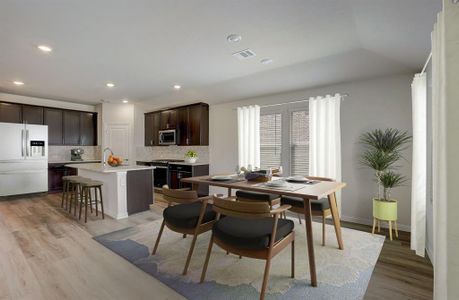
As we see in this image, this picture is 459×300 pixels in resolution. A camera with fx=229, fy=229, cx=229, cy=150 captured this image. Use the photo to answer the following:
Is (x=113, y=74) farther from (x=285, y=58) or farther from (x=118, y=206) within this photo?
(x=285, y=58)

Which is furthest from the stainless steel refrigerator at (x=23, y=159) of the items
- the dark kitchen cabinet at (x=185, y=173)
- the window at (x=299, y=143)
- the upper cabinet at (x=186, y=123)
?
the window at (x=299, y=143)

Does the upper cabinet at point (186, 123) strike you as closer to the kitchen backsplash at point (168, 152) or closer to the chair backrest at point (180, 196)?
the kitchen backsplash at point (168, 152)

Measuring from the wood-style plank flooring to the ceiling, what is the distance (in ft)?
7.48

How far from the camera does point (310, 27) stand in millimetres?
2363

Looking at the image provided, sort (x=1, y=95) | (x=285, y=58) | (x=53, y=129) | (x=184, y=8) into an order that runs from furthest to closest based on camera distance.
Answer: (x=53, y=129)
(x=1, y=95)
(x=285, y=58)
(x=184, y=8)

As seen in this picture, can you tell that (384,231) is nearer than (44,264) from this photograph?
No

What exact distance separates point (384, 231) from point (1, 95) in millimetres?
8135

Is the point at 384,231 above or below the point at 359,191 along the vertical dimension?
below

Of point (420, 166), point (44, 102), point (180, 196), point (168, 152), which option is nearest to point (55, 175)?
point (44, 102)

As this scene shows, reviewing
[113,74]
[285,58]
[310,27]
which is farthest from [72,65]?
[310,27]

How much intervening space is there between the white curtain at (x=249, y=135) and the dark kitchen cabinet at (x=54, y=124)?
4831mm

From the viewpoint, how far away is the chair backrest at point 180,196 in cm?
225

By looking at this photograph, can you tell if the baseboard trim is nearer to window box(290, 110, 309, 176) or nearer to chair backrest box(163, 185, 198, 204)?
window box(290, 110, 309, 176)

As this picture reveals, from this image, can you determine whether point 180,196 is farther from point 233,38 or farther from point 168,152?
point 168,152
